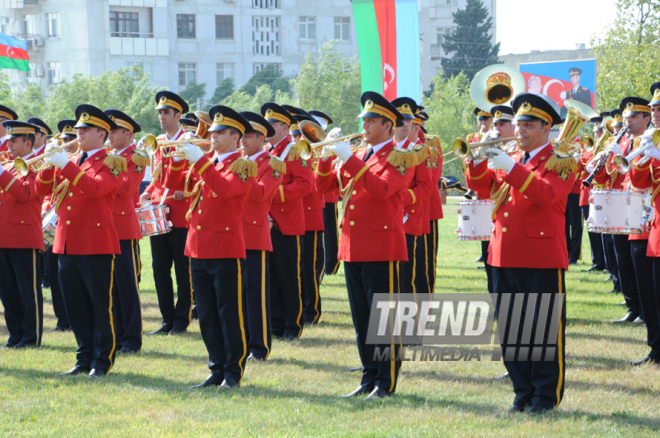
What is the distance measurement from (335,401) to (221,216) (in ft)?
5.42

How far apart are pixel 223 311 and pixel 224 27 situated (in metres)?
56.4

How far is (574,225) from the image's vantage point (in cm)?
1512

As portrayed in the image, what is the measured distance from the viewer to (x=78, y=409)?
20.2 feet

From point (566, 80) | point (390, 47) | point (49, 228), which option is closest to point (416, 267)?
point (49, 228)

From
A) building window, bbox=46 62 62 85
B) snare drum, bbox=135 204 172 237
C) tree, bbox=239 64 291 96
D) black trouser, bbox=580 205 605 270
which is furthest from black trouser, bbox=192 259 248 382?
tree, bbox=239 64 291 96

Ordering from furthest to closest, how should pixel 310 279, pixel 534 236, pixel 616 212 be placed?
pixel 310 279
pixel 616 212
pixel 534 236

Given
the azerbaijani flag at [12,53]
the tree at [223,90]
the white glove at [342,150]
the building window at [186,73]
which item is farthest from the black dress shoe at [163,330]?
the building window at [186,73]

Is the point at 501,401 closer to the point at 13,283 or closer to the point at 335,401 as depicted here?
the point at 335,401

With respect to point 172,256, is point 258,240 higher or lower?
higher

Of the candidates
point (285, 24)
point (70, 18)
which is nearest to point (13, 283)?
point (70, 18)

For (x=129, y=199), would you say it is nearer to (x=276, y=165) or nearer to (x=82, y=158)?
(x=82, y=158)

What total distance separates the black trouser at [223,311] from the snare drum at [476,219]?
336 centimetres

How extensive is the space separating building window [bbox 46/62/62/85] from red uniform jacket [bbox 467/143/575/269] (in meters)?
52.6

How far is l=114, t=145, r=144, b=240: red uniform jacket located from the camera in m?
7.64
